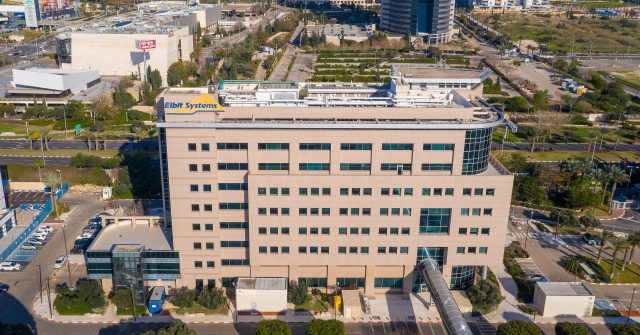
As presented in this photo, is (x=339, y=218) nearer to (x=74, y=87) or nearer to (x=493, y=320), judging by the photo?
(x=493, y=320)

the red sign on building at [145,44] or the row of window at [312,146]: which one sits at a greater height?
the red sign on building at [145,44]

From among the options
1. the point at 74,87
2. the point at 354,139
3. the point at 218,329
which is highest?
the point at 354,139

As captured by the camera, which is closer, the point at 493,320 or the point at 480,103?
the point at 493,320

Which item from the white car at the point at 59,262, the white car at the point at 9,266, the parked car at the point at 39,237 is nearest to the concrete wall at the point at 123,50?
the parked car at the point at 39,237

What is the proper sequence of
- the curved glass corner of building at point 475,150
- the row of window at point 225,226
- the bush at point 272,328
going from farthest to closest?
the row of window at point 225,226 → the curved glass corner of building at point 475,150 → the bush at point 272,328

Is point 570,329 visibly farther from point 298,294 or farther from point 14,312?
point 14,312

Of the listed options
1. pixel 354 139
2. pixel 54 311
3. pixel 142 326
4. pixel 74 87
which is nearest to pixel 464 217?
pixel 354 139

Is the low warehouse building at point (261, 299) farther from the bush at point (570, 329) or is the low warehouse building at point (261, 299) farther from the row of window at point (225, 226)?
the bush at point (570, 329)
